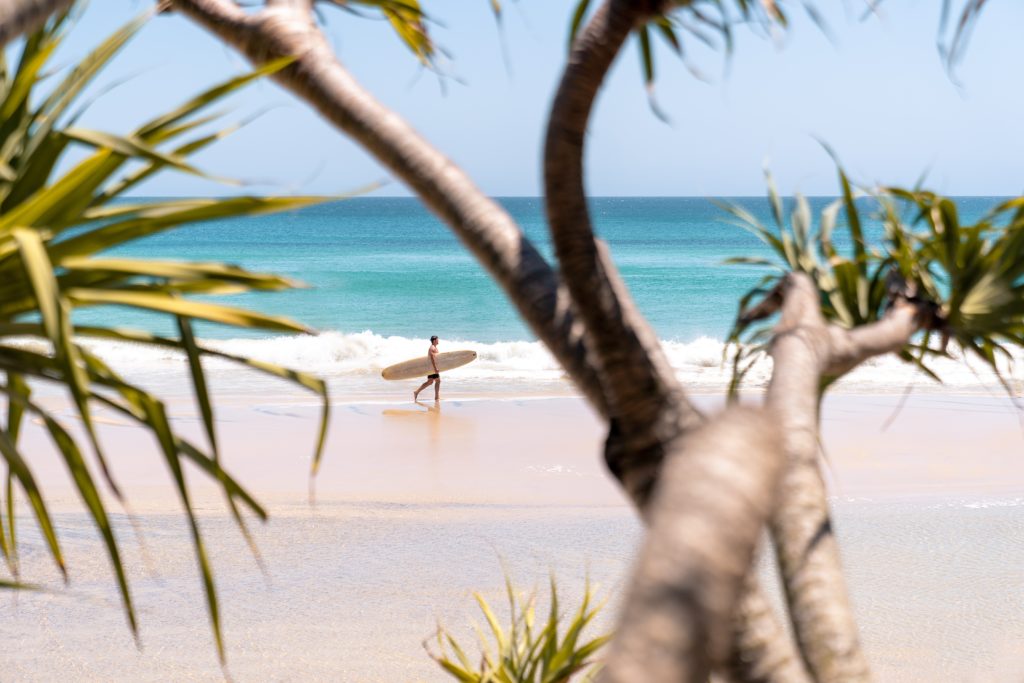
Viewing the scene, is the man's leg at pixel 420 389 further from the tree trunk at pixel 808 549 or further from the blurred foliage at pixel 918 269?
the tree trunk at pixel 808 549

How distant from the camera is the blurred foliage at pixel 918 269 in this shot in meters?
2.16

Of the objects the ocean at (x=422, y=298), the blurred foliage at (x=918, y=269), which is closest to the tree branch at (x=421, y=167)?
the ocean at (x=422, y=298)

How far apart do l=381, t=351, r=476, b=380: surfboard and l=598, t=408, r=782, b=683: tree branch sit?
13.8m

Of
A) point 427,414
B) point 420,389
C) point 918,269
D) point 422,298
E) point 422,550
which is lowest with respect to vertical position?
point 918,269

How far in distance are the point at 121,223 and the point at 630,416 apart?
75 cm

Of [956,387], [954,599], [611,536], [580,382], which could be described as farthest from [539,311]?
[956,387]

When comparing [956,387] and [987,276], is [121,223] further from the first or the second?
[956,387]

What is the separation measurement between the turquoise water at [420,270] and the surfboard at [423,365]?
4.47ft

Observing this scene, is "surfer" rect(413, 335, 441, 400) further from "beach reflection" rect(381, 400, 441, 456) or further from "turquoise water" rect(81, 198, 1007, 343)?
"turquoise water" rect(81, 198, 1007, 343)

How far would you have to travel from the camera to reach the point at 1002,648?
17.0 ft

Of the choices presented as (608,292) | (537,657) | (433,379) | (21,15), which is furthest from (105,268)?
(433,379)

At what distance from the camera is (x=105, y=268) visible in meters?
1.38

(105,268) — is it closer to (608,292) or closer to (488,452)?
(608,292)

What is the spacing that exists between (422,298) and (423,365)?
19747mm
